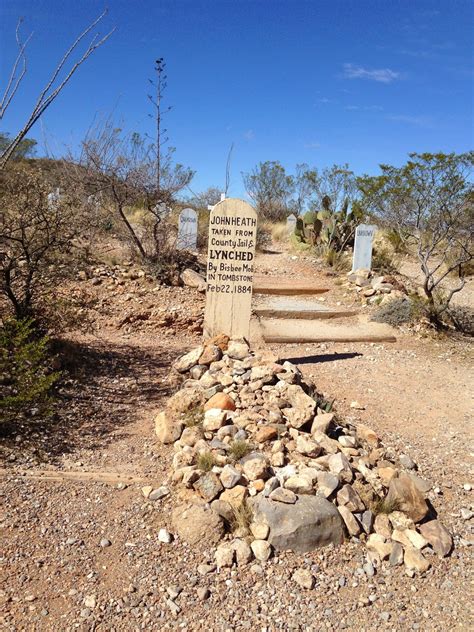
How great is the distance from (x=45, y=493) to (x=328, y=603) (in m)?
1.91

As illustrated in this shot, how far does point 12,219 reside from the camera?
5477 millimetres

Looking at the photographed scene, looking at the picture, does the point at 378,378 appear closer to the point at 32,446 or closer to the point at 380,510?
the point at 380,510

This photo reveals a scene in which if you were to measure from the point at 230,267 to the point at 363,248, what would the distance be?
7244 millimetres

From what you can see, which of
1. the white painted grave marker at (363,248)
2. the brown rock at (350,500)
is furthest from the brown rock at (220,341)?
the white painted grave marker at (363,248)

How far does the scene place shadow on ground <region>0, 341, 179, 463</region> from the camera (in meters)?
3.98

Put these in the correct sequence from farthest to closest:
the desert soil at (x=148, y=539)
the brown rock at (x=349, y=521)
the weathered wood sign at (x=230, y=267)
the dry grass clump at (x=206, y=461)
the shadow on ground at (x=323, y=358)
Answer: the shadow on ground at (x=323, y=358)
the weathered wood sign at (x=230, y=267)
the dry grass clump at (x=206, y=461)
the brown rock at (x=349, y=521)
the desert soil at (x=148, y=539)

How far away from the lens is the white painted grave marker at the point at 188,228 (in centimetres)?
1177

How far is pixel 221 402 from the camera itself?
434 centimetres


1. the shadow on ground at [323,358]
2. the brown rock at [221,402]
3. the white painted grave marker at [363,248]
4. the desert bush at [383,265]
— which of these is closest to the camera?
the brown rock at [221,402]

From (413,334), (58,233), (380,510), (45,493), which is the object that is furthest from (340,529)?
(413,334)

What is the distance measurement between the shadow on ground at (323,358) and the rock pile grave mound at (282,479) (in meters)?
2.14

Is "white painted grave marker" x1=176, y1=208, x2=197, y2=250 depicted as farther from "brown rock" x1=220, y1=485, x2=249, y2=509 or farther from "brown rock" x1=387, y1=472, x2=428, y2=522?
"brown rock" x1=387, y1=472, x2=428, y2=522

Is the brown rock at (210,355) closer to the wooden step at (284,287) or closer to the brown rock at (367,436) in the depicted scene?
the brown rock at (367,436)

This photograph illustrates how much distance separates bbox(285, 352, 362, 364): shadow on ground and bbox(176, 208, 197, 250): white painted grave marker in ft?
18.0
